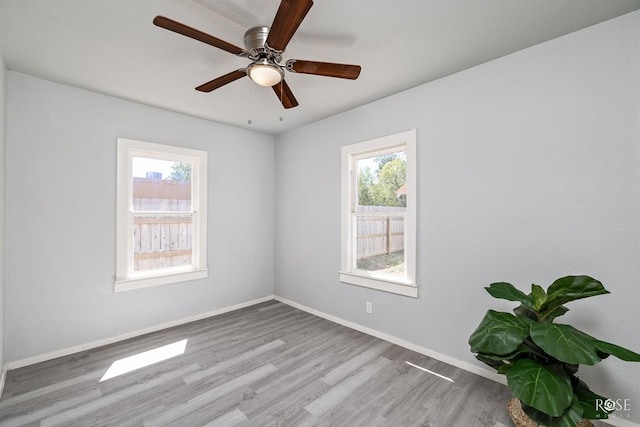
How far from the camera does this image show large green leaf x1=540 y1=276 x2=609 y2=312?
162cm

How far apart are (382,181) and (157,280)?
288 centimetres

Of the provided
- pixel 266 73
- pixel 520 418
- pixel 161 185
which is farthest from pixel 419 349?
pixel 161 185

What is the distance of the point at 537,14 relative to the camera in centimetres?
181

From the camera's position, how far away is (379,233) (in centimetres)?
333

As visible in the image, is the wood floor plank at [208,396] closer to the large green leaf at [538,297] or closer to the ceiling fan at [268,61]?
the large green leaf at [538,297]

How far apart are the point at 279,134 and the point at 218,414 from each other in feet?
12.0

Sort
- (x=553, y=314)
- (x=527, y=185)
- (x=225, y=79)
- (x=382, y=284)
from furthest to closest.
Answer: (x=382, y=284), (x=527, y=185), (x=225, y=79), (x=553, y=314)

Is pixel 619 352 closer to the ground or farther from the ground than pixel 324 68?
closer to the ground

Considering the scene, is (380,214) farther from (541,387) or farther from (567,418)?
(567,418)

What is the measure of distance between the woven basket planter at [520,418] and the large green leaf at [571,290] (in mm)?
646

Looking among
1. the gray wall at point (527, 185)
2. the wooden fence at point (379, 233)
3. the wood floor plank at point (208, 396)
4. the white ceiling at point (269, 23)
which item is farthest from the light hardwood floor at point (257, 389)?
the white ceiling at point (269, 23)

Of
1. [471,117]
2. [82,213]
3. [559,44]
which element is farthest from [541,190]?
[82,213]

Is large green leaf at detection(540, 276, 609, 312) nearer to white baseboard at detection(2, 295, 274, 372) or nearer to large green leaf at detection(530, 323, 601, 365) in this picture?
large green leaf at detection(530, 323, 601, 365)

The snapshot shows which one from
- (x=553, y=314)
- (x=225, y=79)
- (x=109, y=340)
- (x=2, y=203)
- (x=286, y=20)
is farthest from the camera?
(x=109, y=340)
